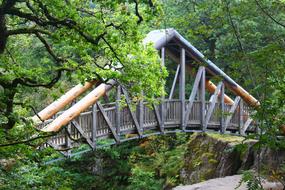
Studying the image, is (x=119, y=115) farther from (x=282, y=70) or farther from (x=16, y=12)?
(x=282, y=70)

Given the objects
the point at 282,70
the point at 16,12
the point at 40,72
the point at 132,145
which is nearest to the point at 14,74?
the point at 40,72

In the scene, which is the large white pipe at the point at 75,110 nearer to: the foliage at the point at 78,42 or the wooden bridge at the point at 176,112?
the wooden bridge at the point at 176,112

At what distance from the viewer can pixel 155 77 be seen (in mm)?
8117

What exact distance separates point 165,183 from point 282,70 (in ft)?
36.4

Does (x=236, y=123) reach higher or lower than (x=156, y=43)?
lower

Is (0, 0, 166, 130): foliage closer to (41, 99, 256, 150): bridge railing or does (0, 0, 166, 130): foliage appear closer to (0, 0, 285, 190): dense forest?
(0, 0, 285, 190): dense forest

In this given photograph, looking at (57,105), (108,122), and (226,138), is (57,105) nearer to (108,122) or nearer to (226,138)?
(108,122)

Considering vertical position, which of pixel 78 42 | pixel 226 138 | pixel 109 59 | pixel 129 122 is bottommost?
pixel 226 138

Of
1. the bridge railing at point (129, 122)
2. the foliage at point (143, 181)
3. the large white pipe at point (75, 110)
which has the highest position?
the large white pipe at point (75, 110)

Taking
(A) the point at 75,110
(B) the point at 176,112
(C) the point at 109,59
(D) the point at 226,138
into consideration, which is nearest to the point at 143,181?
(B) the point at 176,112

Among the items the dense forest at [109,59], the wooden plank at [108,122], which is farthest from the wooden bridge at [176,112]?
the dense forest at [109,59]

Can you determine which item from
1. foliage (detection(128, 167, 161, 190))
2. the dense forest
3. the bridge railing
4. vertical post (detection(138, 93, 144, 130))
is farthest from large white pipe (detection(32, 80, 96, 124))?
foliage (detection(128, 167, 161, 190))

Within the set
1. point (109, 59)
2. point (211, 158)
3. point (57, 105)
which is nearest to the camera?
point (109, 59)

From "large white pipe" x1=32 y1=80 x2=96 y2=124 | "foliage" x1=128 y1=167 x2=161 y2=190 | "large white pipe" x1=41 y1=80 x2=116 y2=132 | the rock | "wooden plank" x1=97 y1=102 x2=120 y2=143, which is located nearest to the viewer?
"large white pipe" x1=41 y1=80 x2=116 y2=132
